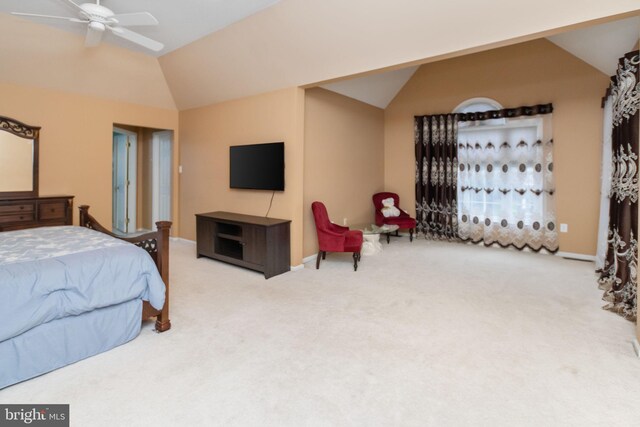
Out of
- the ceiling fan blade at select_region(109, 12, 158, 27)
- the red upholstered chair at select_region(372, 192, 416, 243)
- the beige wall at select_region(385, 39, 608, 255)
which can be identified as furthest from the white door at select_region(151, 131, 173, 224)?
the beige wall at select_region(385, 39, 608, 255)

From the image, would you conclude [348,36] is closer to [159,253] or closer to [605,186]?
[159,253]

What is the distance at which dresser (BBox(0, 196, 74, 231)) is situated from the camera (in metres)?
4.07

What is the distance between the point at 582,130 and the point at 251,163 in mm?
4685

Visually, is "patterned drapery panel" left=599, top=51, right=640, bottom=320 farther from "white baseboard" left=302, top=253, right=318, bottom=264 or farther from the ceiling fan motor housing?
the ceiling fan motor housing

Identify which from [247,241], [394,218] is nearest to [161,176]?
[247,241]

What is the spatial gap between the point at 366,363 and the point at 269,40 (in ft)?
11.6

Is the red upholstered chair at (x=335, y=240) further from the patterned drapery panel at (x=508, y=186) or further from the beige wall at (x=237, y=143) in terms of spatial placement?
the patterned drapery panel at (x=508, y=186)

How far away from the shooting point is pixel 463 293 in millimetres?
3402

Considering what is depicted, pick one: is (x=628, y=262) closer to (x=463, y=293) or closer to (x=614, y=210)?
(x=614, y=210)

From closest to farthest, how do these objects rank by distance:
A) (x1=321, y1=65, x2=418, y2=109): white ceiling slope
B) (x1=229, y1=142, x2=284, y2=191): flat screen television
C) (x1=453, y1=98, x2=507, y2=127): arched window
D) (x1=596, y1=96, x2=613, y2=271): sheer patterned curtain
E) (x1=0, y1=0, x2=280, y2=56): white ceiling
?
(x1=0, y1=0, x2=280, y2=56): white ceiling → (x1=596, y1=96, x2=613, y2=271): sheer patterned curtain → (x1=229, y1=142, x2=284, y2=191): flat screen television → (x1=321, y1=65, x2=418, y2=109): white ceiling slope → (x1=453, y1=98, x2=507, y2=127): arched window

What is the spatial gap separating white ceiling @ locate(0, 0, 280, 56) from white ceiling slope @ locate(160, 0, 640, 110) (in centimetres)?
14

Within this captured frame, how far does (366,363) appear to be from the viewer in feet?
7.02

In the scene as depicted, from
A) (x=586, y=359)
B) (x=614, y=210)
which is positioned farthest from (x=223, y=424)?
(x=614, y=210)

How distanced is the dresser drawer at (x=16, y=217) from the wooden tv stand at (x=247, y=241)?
2.02m
